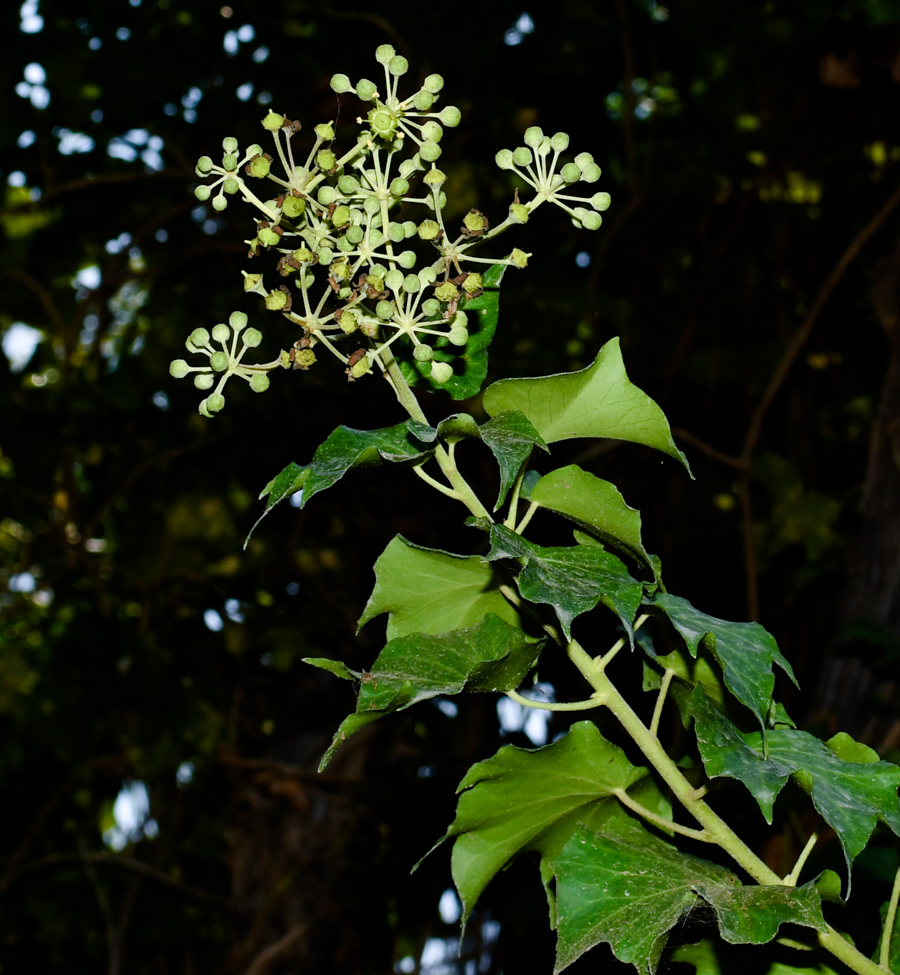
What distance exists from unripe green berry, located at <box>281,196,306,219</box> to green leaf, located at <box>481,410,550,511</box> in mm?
143

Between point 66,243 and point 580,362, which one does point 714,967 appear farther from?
point 66,243

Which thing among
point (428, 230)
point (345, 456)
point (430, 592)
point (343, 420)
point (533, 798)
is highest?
point (428, 230)

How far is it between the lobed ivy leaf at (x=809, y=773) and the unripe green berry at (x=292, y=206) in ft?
1.07

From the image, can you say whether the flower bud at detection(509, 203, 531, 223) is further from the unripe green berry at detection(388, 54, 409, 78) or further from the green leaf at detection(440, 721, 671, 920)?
the green leaf at detection(440, 721, 671, 920)

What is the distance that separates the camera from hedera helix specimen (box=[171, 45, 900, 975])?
50cm

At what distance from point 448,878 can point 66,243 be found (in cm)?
178

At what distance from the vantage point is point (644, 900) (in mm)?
529

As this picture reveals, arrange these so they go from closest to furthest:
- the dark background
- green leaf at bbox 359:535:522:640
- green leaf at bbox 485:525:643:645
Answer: green leaf at bbox 485:525:643:645 → green leaf at bbox 359:535:522:640 → the dark background

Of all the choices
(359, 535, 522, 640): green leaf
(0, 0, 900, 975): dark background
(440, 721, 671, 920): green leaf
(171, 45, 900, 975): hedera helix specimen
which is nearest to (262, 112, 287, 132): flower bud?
(171, 45, 900, 975): hedera helix specimen

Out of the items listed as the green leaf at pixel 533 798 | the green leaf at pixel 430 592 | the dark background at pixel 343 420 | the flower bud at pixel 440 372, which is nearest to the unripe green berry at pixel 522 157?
the flower bud at pixel 440 372

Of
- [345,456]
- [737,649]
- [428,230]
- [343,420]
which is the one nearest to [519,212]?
[428,230]

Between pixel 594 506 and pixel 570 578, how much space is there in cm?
6

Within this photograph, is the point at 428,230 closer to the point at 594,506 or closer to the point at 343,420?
the point at 594,506

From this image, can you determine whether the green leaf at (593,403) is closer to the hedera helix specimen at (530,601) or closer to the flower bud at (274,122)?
the hedera helix specimen at (530,601)
